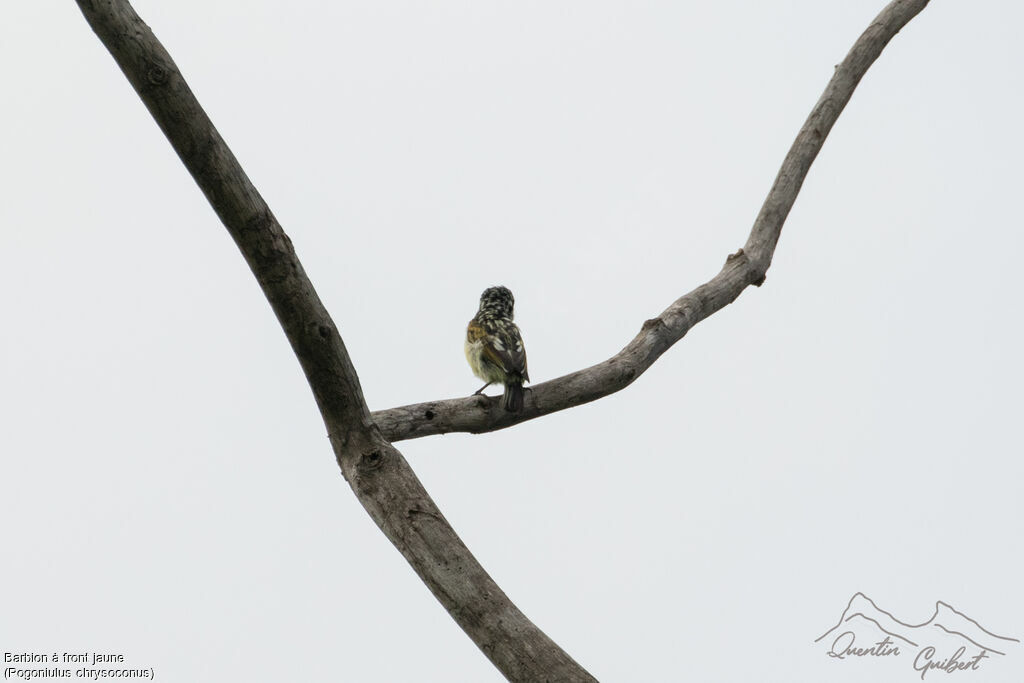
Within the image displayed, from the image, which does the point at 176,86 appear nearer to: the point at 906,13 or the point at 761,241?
the point at 761,241

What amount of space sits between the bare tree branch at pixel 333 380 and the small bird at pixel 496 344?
1291 mm

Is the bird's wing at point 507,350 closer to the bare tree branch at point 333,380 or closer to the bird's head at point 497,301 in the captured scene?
the bird's head at point 497,301

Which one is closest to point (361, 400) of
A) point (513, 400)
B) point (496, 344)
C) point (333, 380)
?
point (333, 380)

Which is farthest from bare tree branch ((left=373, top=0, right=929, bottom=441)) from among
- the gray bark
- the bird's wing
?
the bird's wing

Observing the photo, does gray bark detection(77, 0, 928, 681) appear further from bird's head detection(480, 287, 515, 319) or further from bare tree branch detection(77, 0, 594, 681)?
bird's head detection(480, 287, 515, 319)

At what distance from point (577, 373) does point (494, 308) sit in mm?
2503

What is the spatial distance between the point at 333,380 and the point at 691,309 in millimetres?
2501

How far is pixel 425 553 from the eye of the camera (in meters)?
4.38

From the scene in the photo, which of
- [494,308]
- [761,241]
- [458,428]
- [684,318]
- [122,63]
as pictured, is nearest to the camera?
[122,63]

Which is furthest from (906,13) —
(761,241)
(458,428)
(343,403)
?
(343,403)

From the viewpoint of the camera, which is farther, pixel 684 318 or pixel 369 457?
pixel 684 318

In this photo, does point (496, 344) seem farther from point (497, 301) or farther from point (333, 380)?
point (333, 380)

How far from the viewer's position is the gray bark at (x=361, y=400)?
3.88 meters

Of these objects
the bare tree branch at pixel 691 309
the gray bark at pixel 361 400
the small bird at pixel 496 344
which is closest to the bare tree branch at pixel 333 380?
the gray bark at pixel 361 400
